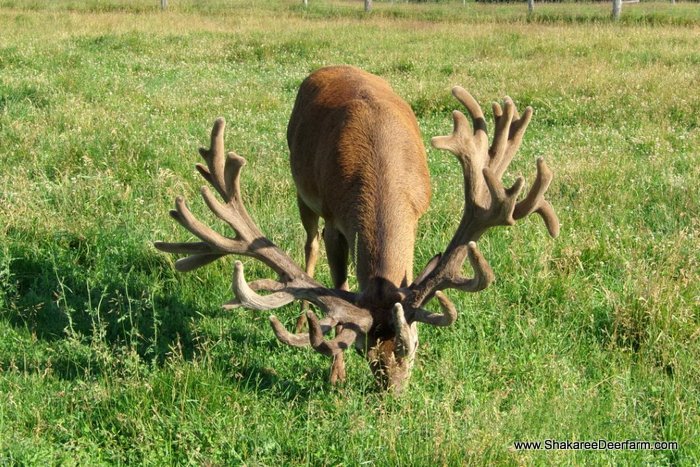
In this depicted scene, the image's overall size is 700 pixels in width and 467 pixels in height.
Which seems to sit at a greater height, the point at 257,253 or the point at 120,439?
the point at 257,253

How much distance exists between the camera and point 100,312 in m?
5.34

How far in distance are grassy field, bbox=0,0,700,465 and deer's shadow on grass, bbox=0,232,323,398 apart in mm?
20

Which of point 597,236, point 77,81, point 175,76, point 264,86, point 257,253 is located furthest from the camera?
point 175,76

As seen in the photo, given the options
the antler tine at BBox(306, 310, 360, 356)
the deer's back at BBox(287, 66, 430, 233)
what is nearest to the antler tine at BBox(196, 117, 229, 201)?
the deer's back at BBox(287, 66, 430, 233)

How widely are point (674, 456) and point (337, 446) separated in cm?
160

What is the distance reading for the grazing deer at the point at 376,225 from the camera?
3781 mm

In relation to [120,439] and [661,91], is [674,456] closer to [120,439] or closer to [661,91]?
[120,439]

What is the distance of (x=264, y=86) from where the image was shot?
12.9 metres

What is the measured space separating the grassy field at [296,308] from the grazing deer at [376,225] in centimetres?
47

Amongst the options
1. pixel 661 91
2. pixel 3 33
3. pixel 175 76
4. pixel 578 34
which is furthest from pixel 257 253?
pixel 3 33

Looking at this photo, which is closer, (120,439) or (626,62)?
(120,439)

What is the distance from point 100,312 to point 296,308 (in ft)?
4.27

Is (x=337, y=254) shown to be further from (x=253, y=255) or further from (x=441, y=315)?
(x=441, y=315)

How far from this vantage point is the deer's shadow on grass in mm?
4570
